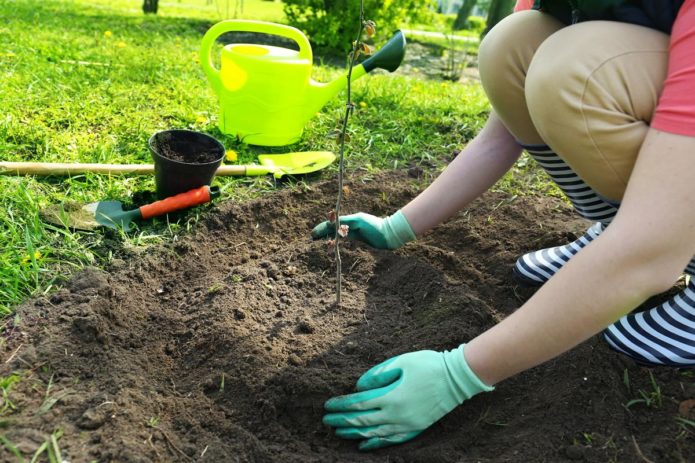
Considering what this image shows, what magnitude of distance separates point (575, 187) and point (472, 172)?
0.93ft

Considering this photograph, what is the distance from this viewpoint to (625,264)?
3.15 ft

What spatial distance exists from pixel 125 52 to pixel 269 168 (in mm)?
1874

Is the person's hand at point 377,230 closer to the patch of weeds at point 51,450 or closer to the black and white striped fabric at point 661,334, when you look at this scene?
the black and white striped fabric at point 661,334

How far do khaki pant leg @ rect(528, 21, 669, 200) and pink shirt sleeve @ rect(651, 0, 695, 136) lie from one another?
0.07 metres

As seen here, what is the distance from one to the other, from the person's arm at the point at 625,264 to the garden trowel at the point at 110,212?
116 cm

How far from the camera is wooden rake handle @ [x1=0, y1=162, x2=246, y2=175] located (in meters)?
1.91

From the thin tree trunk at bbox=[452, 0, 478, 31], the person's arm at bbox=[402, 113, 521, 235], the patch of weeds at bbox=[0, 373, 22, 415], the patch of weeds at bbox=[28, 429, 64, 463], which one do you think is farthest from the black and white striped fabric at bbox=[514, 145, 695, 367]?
the thin tree trunk at bbox=[452, 0, 478, 31]

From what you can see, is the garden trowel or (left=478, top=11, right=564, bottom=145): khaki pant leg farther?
the garden trowel

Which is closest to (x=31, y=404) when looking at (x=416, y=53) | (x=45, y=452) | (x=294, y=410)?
(x=45, y=452)

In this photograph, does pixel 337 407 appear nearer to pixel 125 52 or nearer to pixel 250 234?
pixel 250 234

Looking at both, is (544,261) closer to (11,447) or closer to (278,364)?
(278,364)

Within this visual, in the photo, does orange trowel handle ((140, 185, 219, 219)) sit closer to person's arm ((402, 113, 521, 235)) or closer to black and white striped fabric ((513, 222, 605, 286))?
person's arm ((402, 113, 521, 235))

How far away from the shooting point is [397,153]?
255cm

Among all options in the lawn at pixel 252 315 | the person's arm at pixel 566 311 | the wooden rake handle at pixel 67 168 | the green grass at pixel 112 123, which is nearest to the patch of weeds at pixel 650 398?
the lawn at pixel 252 315
